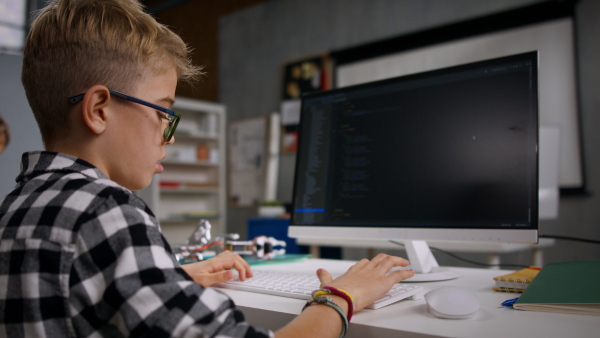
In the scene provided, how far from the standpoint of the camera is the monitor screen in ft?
3.05

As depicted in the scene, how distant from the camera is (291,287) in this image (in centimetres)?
88

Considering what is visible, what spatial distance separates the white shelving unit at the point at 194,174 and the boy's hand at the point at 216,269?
12.5ft

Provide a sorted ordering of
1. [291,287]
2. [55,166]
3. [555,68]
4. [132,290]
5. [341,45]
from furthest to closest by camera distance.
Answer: [341,45]
[555,68]
[291,287]
[55,166]
[132,290]

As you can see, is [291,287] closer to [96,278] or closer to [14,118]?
[96,278]

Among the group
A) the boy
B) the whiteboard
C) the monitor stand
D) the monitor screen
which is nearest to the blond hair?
the boy

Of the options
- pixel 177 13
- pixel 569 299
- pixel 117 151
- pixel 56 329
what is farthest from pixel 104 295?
pixel 177 13

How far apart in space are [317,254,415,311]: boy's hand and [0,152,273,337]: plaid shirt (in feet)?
0.62

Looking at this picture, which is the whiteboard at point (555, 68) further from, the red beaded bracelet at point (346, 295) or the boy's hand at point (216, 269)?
the red beaded bracelet at point (346, 295)

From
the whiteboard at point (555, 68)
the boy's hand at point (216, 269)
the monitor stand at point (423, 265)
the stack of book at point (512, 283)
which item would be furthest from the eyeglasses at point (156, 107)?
the whiteboard at point (555, 68)

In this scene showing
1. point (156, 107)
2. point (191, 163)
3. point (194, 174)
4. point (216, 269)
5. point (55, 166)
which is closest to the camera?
point (55, 166)

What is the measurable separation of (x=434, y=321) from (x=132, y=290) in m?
0.41

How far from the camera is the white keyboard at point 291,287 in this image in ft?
2.58

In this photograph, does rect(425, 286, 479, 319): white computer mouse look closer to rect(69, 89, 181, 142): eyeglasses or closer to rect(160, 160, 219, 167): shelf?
rect(69, 89, 181, 142): eyeglasses

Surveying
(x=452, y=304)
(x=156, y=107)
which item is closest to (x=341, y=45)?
(x=156, y=107)
